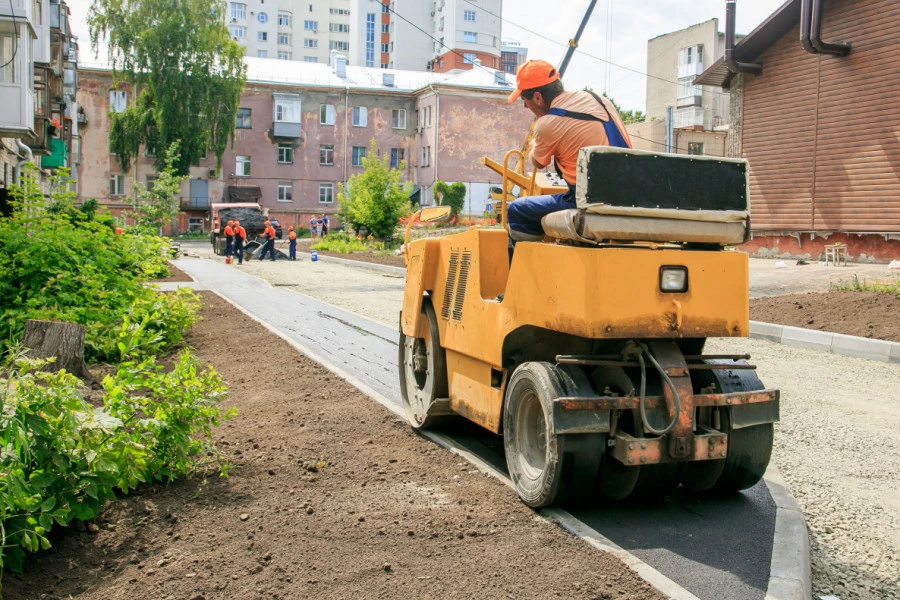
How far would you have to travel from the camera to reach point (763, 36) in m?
28.7

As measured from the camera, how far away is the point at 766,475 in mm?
5793

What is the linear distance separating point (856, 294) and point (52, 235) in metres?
12.2

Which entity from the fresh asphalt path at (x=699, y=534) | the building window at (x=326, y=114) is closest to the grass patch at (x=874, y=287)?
the fresh asphalt path at (x=699, y=534)

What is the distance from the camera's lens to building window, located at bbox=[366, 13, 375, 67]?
110 m

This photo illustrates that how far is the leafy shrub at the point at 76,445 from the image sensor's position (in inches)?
156

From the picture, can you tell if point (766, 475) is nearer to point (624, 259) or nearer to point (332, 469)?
point (624, 259)

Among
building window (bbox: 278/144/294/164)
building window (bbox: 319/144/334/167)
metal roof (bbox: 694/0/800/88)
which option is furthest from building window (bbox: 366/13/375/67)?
metal roof (bbox: 694/0/800/88)

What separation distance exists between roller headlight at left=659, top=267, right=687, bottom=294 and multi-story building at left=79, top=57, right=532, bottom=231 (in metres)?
61.9

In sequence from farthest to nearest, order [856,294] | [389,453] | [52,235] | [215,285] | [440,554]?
[215,285] < [856,294] < [52,235] < [389,453] < [440,554]

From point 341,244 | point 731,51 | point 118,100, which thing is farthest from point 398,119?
point 731,51

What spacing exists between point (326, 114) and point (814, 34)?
50035 millimetres

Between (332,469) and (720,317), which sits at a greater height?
(720,317)

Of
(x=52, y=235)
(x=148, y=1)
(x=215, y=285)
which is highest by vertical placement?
(x=148, y=1)

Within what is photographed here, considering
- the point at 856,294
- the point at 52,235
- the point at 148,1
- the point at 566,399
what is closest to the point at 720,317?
the point at 566,399
